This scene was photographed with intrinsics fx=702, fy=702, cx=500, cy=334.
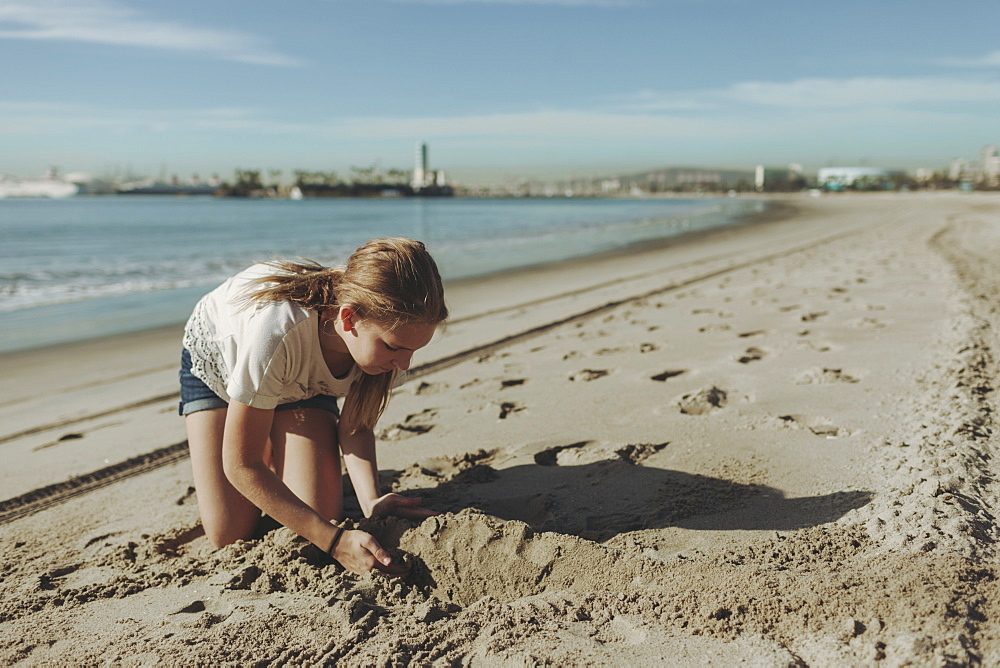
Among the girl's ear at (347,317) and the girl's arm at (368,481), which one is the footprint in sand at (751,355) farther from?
the girl's ear at (347,317)

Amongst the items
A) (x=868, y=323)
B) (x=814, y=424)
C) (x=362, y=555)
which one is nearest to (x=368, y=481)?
(x=362, y=555)

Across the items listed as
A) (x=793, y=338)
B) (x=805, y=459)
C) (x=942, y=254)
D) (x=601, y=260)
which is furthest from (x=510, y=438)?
(x=601, y=260)

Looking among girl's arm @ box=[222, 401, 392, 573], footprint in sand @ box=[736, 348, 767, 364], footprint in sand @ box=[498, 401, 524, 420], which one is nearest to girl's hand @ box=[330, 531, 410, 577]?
girl's arm @ box=[222, 401, 392, 573]

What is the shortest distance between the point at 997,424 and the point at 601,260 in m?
11.1

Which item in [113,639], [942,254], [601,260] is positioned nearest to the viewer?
[113,639]

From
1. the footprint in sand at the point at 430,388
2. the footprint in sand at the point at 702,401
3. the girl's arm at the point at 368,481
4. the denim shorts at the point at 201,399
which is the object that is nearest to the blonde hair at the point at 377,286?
the denim shorts at the point at 201,399

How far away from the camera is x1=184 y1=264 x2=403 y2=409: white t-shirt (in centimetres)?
204

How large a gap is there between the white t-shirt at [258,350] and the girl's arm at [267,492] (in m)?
0.07

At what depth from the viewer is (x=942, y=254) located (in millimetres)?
10508

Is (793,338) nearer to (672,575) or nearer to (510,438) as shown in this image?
(510,438)

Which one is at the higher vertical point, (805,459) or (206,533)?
(805,459)

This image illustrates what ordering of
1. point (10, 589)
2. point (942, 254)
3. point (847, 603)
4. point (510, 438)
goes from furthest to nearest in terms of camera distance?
point (942, 254), point (510, 438), point (10, 589), point (847, 603)

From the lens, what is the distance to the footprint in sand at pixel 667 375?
4.04m

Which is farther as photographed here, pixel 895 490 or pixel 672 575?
pixel 895 490
